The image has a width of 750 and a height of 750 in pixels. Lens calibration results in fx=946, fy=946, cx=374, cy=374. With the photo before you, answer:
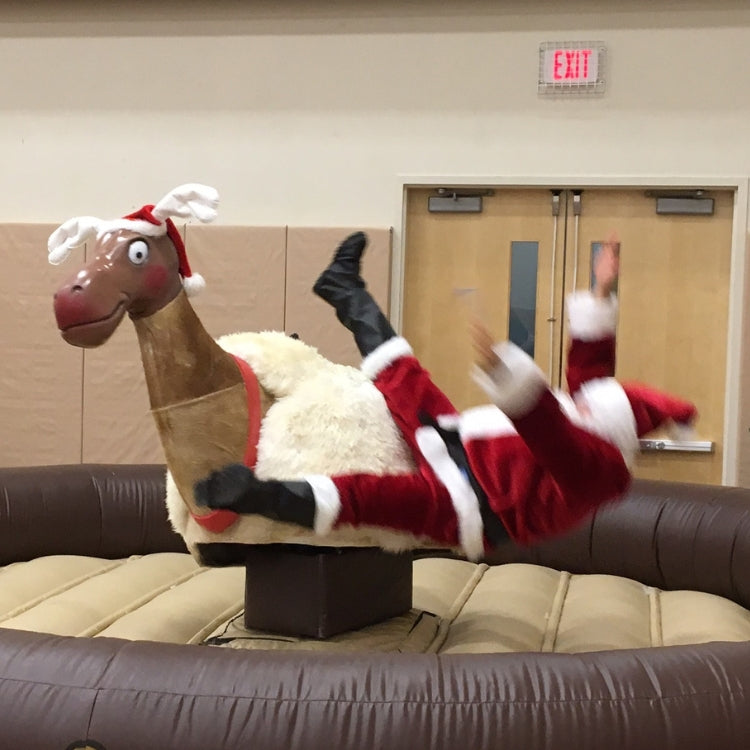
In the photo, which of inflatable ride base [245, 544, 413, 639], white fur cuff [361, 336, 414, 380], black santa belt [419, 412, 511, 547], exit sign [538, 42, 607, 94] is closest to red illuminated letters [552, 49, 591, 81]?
exit sign [538, 42, 607, 94]

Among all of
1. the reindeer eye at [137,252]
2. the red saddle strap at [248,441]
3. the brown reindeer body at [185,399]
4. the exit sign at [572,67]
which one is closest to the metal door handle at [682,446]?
the exit sign at [572,67]

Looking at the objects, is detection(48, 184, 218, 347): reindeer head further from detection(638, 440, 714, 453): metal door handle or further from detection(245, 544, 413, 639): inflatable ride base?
detection(638, 440, 714, 453): metal door handle

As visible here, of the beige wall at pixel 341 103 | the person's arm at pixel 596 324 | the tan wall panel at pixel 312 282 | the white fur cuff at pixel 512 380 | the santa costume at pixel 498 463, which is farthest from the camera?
the tan wall panel at pixel 312 282

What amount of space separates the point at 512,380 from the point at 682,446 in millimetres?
2928

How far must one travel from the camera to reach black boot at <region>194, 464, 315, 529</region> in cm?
192

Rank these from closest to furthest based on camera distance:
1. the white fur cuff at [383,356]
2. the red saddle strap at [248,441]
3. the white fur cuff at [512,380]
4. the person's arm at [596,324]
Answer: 1. the white fur cuff at [512,380]
2. the person's arm at [596,324]
3. the red saddle strap at [248,441]
4. the white fur cuff at [383,356]

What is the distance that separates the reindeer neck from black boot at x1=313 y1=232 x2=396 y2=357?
491 mm

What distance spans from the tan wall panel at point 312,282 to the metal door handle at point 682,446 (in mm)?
1382

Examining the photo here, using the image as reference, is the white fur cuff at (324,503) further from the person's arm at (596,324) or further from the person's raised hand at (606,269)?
the person's raised hand at (606,269)

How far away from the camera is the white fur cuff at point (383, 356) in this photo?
238 centimetres

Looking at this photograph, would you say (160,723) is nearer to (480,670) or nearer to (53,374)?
(480,670)

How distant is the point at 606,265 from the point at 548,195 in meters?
2.56

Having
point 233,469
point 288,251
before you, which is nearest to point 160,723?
point 233,469

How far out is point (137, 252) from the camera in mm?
2016
